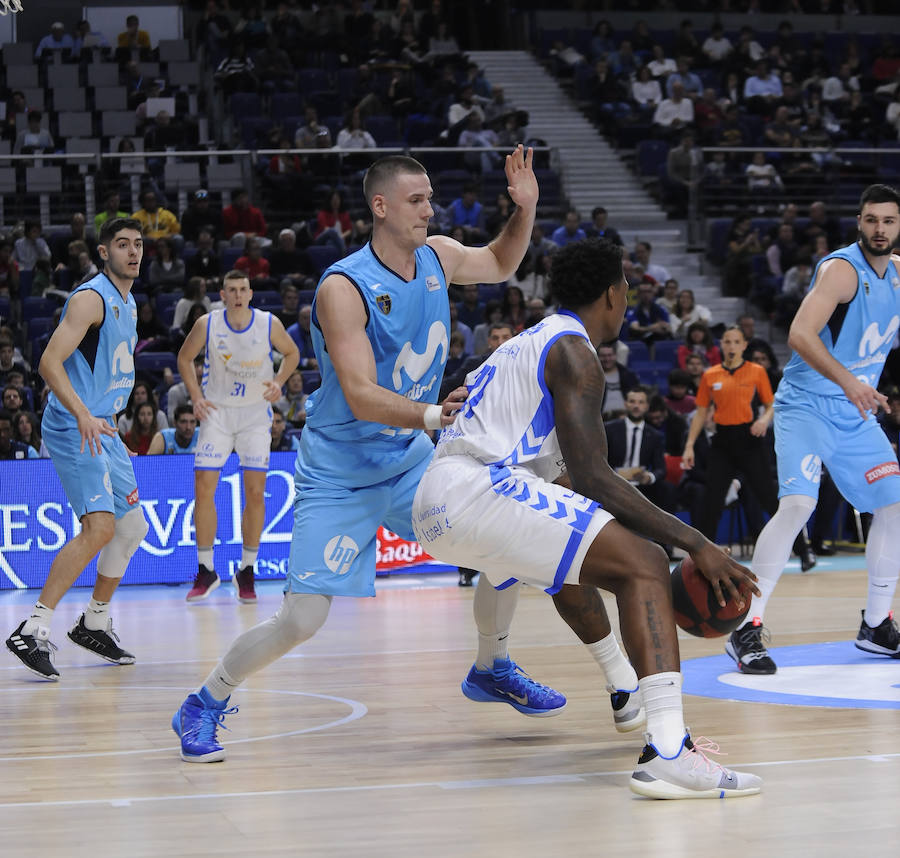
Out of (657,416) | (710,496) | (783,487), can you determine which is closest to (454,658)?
(783,487)

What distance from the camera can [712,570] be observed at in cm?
390

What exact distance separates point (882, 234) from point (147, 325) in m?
8.59

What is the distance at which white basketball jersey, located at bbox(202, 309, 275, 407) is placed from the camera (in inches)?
380

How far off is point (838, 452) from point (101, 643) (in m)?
3.58

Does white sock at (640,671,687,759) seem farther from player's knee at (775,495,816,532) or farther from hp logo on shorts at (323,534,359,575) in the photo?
player's knee at (775,495,816,532)

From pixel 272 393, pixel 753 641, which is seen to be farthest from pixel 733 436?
pixel 753 641

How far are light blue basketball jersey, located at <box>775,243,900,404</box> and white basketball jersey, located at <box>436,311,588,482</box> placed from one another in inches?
90.1

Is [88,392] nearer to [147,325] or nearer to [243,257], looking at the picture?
[147,325]

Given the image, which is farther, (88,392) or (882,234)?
(88,392)

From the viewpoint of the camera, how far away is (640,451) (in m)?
11.5

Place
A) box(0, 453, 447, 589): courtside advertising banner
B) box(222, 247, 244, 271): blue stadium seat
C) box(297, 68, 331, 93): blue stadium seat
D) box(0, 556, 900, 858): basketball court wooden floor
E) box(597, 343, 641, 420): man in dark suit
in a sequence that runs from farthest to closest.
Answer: box(297, 68, 331, 93): blue stadium seat
box(222, 247, 244, 271): blue stadium seat
box(597, 343, 641, 420): man in dark suit
box(0, 453, 447, 589): courtside advertising banner
box(0, 556, 900, 858): basketball court wooden floor

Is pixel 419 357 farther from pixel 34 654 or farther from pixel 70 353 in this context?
pixel 34 654

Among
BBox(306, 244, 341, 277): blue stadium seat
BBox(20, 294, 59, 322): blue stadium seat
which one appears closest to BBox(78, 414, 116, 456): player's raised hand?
BBox(20, 294, 59, 322): blue stadium seat

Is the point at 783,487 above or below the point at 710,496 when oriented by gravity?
above
